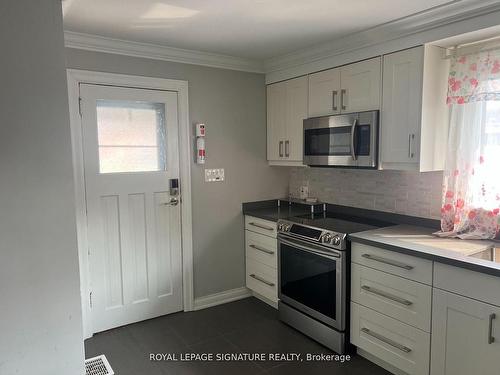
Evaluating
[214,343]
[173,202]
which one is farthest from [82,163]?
[214,343]

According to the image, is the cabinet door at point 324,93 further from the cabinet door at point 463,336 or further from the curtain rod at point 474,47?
the cabinet door at point 463,336

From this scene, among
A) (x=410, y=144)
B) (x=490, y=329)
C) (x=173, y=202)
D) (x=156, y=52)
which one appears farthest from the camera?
(x=173, y=202)

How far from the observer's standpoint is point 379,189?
9.99 feet

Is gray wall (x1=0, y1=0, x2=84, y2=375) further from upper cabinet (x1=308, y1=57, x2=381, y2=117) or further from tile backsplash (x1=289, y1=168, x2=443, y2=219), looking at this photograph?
tile backsplash (x1=289, y1=168, x2=443, y2=219)

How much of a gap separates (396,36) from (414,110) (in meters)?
0.51

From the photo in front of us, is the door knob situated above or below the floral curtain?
below

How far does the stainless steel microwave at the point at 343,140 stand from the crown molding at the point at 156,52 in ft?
2.80

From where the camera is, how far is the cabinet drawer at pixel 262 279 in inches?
130

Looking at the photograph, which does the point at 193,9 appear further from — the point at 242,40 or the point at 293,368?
the point at 293,368

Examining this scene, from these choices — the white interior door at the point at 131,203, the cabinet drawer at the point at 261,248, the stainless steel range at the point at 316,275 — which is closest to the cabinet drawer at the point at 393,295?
the stainless steel range at the point at 316,275

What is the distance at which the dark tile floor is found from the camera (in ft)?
8.21

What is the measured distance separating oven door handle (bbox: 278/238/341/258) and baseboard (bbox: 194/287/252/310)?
902 mm

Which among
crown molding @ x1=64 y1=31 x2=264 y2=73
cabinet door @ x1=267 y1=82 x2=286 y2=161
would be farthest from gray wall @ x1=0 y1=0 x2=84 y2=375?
cabinet door @ x1=267 y1=82 x2=286 y2=161

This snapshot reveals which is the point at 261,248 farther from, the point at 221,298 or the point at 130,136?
the point at 130,136
